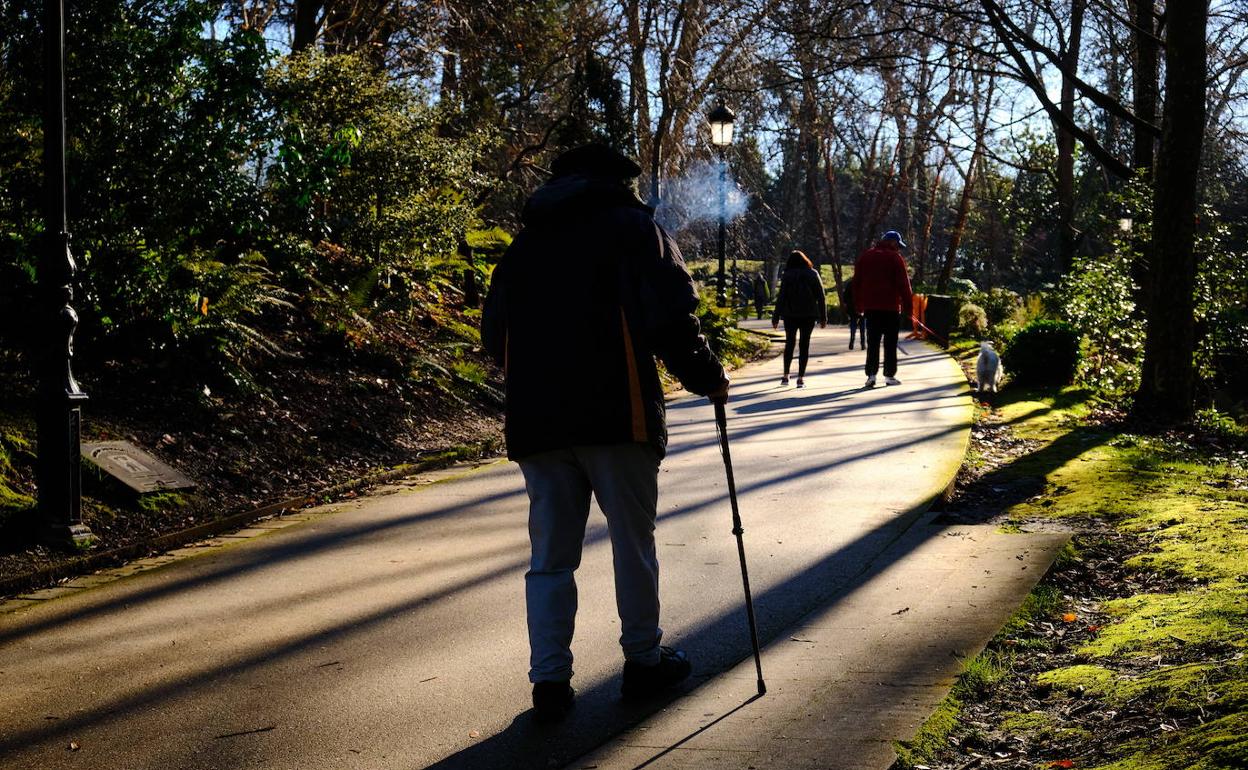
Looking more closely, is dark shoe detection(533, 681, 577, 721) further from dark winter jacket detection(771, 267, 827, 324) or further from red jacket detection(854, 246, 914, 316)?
dark winter jacket detection(771, 267, 827, 324)

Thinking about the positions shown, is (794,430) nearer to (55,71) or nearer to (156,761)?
(55,71)

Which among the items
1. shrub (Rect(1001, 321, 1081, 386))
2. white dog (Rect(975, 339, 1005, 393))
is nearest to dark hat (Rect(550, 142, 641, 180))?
white dog (Rect(975, 339, 1005, 393))

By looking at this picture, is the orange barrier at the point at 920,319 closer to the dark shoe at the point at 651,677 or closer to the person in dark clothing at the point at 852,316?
the person in dark clothing at the point at 852,316

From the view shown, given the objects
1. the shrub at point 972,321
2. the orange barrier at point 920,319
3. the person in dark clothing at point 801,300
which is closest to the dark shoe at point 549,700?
the person in dark clothing at point 801,300

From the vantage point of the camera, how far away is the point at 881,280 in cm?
1678

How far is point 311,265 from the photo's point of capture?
1448cm

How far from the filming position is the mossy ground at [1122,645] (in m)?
3.78

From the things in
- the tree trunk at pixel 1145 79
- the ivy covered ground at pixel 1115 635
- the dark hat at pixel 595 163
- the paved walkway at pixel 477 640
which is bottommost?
the paved walkway at pixel 477 640

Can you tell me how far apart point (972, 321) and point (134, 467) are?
27235 mm

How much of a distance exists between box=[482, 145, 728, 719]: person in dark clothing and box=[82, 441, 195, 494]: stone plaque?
4760 millimetres

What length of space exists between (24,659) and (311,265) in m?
9.47

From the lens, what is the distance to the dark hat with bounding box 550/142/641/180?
15.4ft

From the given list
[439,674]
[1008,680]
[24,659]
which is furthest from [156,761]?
[1008,680]

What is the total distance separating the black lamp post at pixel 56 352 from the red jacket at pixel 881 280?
1122 cm
